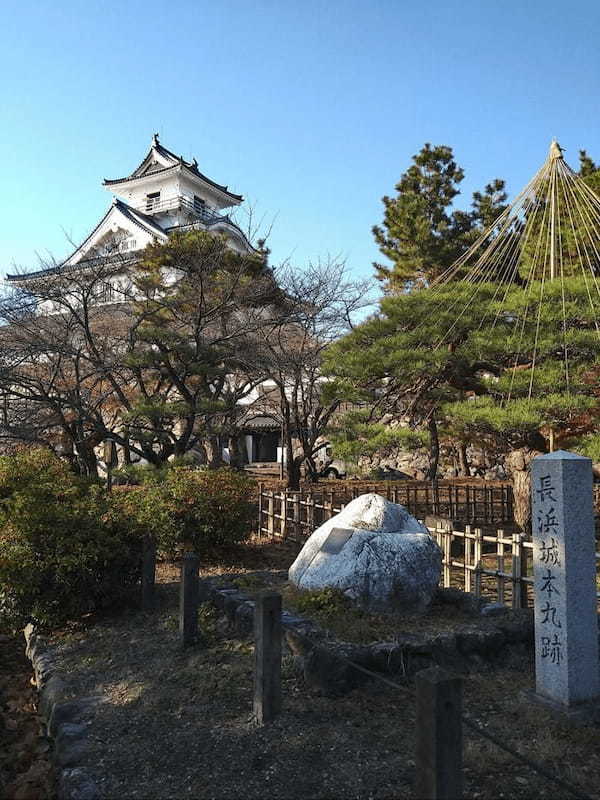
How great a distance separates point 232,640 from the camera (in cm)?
552

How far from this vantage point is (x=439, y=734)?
2.49m

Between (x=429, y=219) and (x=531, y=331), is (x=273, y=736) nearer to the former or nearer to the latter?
(x=531, y=331)

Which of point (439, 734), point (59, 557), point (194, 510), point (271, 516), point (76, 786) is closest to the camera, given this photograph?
point (439, 734)

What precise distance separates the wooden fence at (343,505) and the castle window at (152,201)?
24.8m

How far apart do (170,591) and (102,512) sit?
1351 millimetres

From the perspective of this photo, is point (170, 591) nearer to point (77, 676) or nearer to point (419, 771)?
point (77, 676)

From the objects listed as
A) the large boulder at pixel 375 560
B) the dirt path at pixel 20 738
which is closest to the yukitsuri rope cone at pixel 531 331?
the large boulder at pixel 375 560

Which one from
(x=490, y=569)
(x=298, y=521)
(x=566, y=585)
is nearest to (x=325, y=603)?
(x=566, y=585)

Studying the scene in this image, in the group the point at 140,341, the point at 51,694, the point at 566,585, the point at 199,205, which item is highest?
the point at 199,205

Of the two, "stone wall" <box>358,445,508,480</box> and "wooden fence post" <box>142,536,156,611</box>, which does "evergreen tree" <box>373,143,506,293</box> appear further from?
"wooden fence post" <box>142,536,156,611</box>

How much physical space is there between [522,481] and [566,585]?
632 centimetres

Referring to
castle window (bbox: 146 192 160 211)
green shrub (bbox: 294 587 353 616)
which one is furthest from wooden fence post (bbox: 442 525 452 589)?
castle window (bbox: 146 192 160 211)

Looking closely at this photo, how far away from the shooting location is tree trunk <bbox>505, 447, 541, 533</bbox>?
9.94 m

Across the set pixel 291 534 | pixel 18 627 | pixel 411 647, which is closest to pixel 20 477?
pixel 18 627
